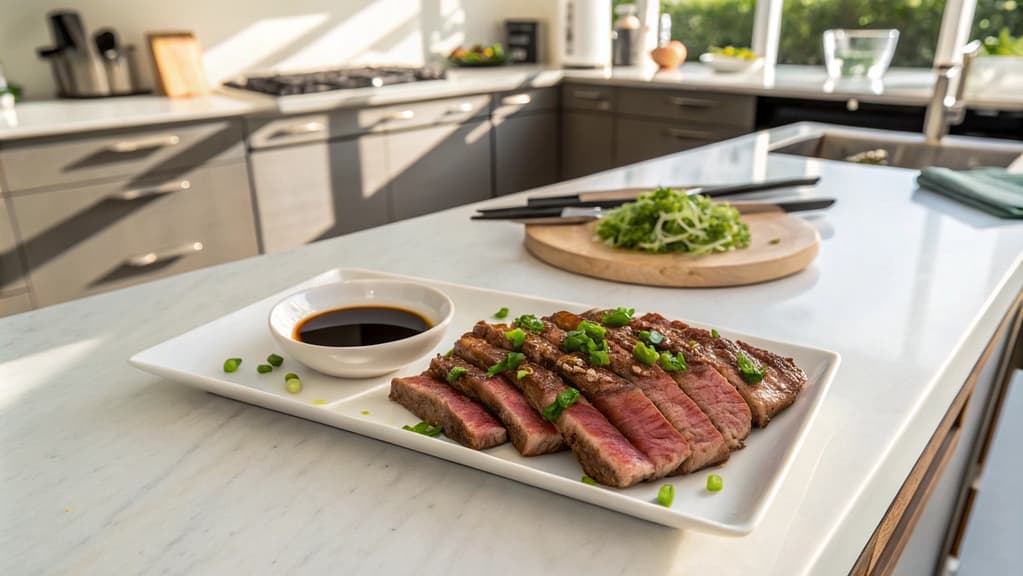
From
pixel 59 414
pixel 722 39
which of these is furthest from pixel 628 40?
pixel 59 414

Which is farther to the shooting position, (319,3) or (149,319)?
(319,3)

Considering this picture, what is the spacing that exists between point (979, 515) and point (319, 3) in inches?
146

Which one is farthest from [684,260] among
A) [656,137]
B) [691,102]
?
[656,137]

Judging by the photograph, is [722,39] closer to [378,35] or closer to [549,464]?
[378,35]

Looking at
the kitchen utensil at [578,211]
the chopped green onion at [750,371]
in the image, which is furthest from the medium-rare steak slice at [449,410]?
the kitchen utensil at [578,211]

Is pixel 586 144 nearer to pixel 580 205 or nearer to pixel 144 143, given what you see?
pixel 144 143

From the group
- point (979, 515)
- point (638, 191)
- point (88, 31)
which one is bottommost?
point (979, 515)

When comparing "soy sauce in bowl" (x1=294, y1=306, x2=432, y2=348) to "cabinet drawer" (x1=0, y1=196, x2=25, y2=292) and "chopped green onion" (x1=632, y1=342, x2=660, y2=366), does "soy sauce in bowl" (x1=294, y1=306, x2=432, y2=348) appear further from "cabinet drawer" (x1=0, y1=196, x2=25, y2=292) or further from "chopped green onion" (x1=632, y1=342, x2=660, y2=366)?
"cabinet drawer" (x1=0, y1=196, x2=25, y2=292)

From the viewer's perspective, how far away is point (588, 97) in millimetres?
4195

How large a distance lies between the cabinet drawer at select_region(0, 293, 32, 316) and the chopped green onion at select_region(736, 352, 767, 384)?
268 centimetres

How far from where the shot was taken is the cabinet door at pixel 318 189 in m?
3.20

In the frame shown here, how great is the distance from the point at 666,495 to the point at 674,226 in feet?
2.33

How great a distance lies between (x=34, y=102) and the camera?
3.17 m

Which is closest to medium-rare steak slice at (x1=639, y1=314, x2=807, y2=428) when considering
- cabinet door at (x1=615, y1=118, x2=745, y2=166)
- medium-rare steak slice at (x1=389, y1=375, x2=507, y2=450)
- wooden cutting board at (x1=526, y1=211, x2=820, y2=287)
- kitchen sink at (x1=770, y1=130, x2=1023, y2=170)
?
medium-rare steak slice at (x1=389, y1=375, x2=507, y2=450)
